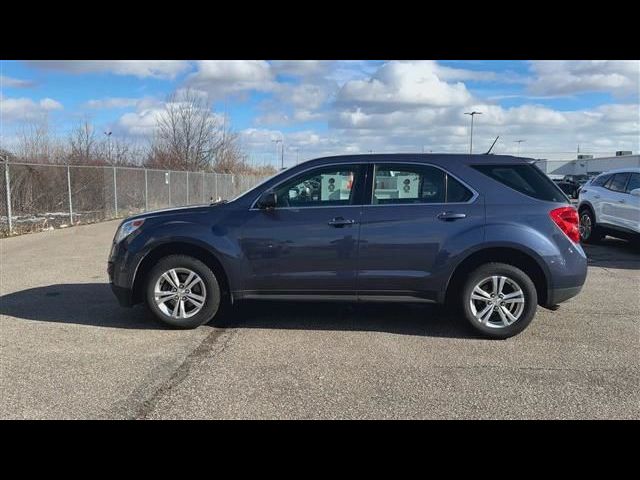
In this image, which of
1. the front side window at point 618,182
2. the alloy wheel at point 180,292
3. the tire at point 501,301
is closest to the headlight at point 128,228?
the alloy wheel at point 180,292

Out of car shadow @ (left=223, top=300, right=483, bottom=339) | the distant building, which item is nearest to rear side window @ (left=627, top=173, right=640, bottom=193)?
car shadow @ (left=223, top=300, right=483, bottom=339)

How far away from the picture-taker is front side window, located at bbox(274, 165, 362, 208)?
547 cm

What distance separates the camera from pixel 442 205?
532 cm

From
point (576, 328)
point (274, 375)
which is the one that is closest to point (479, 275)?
point (576, 328)

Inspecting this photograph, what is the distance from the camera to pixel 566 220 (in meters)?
5.24

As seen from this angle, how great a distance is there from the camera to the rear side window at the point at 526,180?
5320 millimetres

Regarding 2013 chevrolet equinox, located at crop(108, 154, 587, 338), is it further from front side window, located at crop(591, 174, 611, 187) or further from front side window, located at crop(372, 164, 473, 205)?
front side window, located at crop(591, 174, 611, 187)

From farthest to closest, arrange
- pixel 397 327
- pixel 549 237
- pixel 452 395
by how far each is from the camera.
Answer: pixel 397 327
pixel 549 237
pixel 452 395

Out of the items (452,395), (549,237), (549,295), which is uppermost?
(549,237)

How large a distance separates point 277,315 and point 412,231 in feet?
6.27

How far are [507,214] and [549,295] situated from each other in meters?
0.91

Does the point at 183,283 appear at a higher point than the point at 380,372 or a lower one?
higher

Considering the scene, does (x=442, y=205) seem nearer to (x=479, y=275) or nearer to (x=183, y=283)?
(x=479, y=275)

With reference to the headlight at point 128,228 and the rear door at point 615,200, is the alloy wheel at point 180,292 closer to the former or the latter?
the headlight at point 128,228
